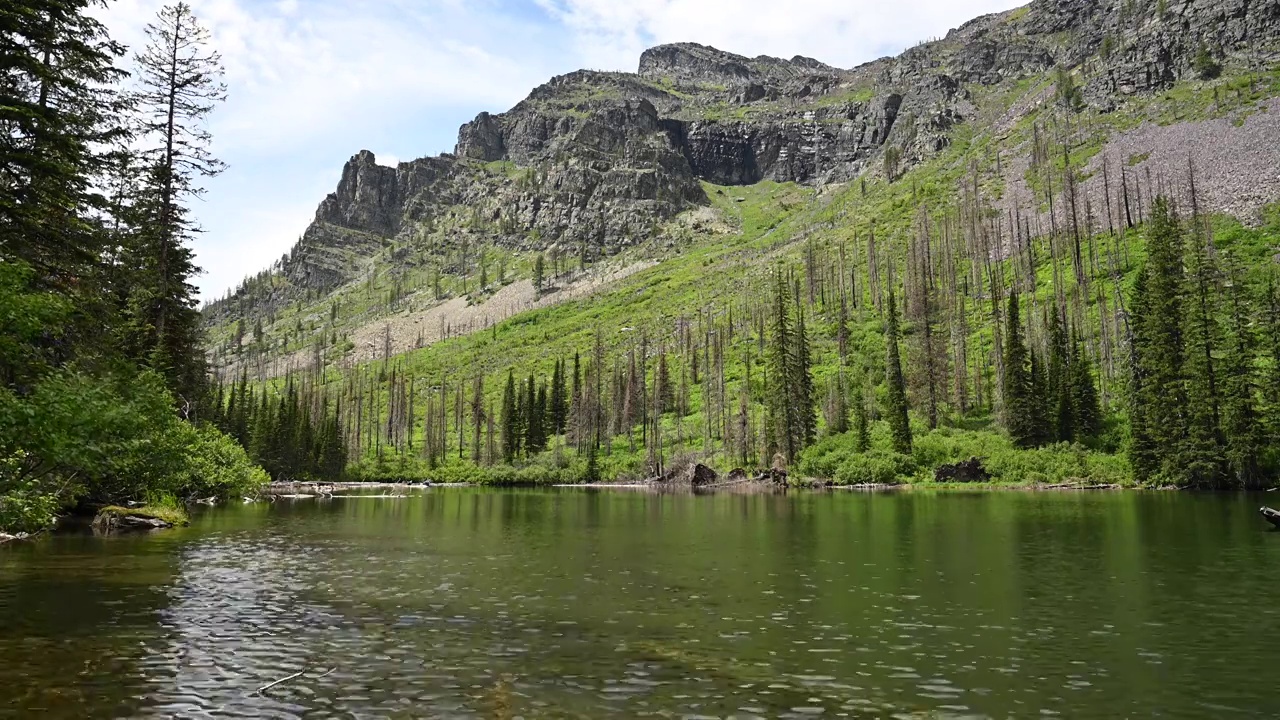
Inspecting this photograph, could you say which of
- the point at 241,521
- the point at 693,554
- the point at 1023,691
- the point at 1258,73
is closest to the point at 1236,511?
the point at 693,554

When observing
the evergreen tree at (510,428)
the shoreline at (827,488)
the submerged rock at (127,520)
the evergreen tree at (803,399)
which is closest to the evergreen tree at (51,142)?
the submerged rock at (127,520)

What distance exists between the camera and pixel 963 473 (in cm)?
7525

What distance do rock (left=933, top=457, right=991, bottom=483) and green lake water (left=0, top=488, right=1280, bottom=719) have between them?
4070 cm

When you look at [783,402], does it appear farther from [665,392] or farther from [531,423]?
[531,423]

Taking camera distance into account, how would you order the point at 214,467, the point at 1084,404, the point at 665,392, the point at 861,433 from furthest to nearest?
the point at 665,392
the point at 861,433
the point at 1084,404
the point at 214,467

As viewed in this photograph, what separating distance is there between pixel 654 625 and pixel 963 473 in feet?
216

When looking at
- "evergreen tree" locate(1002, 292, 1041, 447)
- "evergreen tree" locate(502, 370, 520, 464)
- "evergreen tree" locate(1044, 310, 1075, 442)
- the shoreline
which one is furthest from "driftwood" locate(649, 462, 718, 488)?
"evergreen tree" locate(1044, 310, 1075, 442)

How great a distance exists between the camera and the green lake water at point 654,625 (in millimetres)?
11688

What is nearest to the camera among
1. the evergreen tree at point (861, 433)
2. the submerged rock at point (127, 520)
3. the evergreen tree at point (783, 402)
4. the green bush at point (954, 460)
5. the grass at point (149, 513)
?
the submerged rock at point (127, 520)

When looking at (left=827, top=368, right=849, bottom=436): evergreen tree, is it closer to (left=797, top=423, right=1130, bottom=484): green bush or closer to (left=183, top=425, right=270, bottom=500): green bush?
(left=797, top=423, right=1130, bottom=484): green bush

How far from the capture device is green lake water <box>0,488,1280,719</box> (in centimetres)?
1169

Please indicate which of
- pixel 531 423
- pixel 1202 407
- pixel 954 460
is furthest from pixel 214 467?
pixel 531 423

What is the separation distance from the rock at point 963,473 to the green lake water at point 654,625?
1602 inches

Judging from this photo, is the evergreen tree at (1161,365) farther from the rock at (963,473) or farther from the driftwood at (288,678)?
the driftwood at (288,678)
